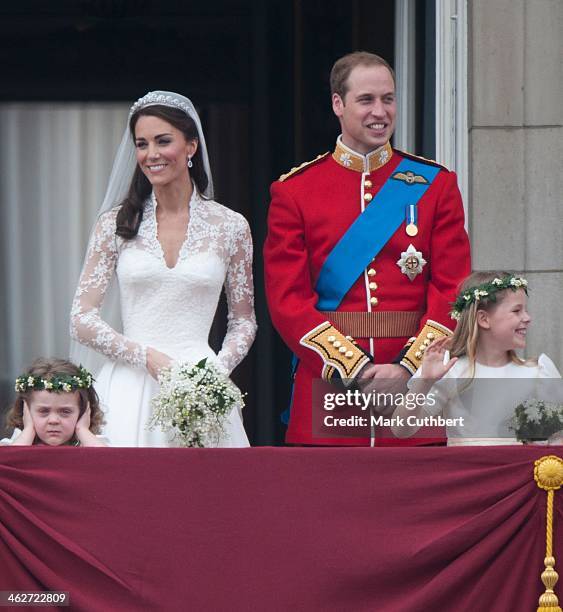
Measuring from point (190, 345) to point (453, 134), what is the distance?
180 cm

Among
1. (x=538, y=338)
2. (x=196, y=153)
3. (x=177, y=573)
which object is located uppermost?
(x=196, y=153)

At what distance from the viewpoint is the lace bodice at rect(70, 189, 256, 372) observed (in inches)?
233

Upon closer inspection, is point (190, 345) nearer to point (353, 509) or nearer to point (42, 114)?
point (353, 509)

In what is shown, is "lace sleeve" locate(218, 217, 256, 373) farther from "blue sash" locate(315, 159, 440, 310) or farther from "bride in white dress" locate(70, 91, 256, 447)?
"blue sash" locate(315, 159, 440, 310)

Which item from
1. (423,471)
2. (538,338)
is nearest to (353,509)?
(423,471)

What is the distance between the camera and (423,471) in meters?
4.91

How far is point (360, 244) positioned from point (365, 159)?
1.03 feet

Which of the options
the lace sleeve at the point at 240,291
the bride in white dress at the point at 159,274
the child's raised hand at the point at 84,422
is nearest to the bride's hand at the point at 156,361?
the bride in white dress at the point at 159,274

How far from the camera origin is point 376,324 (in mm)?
5754

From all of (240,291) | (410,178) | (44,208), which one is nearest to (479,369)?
(410,178)

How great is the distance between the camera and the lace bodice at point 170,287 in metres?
5.93

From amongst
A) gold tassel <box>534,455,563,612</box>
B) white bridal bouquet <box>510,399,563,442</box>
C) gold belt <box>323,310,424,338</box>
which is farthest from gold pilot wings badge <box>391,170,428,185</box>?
gold tassel <box>534,455,563,612</box>

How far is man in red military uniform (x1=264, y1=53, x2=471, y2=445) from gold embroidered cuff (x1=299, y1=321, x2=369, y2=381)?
0.11 ft

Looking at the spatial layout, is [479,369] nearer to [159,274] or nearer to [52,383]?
[159,274]
